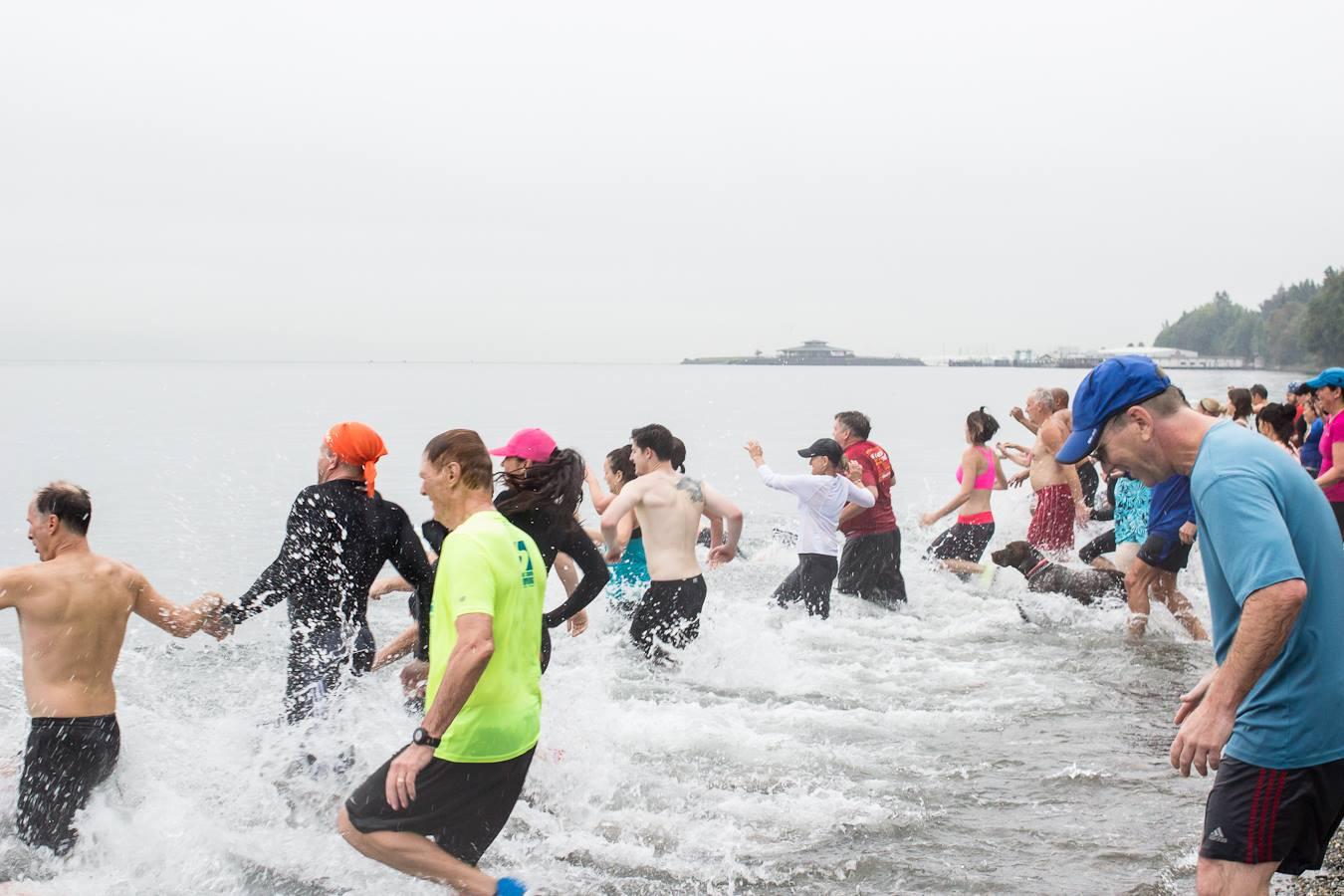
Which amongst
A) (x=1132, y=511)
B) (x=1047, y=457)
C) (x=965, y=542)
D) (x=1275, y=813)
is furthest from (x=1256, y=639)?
(x=965, y=542)

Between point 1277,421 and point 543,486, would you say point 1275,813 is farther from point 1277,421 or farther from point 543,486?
point 1277,421

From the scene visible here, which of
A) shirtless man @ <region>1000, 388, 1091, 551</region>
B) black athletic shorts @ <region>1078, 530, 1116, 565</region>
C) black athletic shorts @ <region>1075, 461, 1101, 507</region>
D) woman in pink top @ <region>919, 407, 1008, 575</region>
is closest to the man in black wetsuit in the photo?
woman in pink top @ <region>919, 407, 1008, 575</region>

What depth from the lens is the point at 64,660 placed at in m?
5.10

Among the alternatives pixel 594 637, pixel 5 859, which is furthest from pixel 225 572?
pixel 5 859

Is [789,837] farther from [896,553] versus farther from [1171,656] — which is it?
[896,553]

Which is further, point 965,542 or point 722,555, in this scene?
point 965,542

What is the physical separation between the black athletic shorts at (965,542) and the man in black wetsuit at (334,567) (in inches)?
338

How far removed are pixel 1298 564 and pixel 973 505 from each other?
10.0 m

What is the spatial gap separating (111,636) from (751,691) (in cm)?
485

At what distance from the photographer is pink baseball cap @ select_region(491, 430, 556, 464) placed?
20.4ft

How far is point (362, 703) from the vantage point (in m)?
5.82

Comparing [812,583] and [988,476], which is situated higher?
[988,476]

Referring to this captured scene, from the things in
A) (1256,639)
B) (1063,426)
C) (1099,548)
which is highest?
(1063,426)

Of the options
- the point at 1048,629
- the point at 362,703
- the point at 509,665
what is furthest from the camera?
the point at 1048,629
